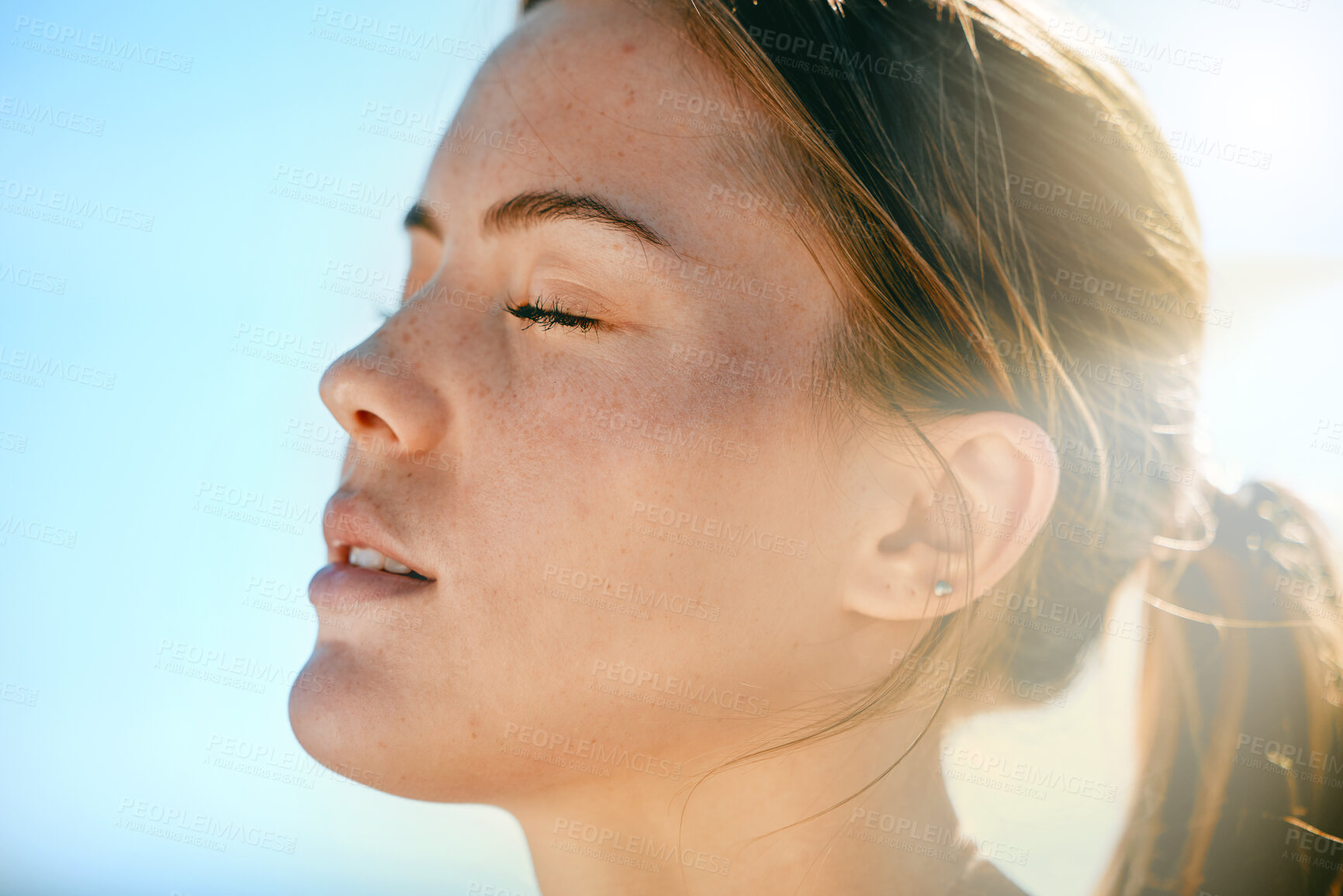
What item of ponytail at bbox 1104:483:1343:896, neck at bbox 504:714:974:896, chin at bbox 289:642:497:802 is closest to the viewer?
chin at bbox 289:642:497:802

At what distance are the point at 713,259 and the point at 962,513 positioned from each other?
1.45 feet

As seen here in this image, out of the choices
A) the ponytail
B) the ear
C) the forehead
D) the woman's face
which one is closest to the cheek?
the woman's face

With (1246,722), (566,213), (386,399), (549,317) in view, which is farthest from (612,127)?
(1246,722)

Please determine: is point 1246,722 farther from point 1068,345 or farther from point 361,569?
point 361,569

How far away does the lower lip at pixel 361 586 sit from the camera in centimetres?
95

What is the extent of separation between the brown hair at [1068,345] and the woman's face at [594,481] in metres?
0.09

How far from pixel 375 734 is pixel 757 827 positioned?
490 millimetres

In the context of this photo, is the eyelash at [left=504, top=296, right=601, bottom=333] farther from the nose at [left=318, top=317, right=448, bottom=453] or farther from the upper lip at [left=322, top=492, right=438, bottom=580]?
the upper lip at [left=322, top=492, right=438, bottom=580]

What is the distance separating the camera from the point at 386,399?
96 cm

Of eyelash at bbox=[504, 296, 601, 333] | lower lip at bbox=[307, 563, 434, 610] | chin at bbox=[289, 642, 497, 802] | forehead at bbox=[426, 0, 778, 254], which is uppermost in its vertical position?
forehead at bbox=[426, 0, 778, 254]

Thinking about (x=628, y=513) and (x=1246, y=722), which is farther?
(x=1246, y=722)

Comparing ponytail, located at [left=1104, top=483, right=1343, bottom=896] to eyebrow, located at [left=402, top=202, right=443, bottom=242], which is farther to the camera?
ponytail, located at [left=1104, top=483, right=1343, bottom=896]

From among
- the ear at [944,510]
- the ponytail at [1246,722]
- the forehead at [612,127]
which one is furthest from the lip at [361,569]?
the ponytail at [1246,722]

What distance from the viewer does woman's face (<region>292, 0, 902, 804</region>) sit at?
916 mm
